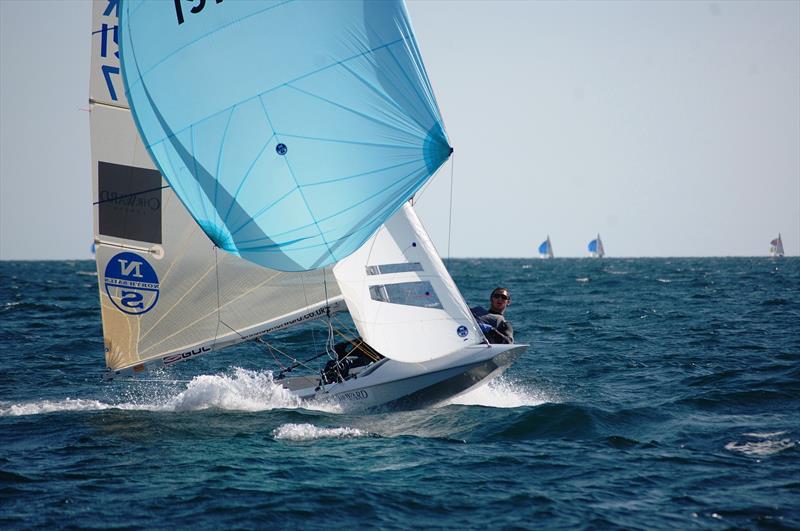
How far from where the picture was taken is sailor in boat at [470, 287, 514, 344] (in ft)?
42.1

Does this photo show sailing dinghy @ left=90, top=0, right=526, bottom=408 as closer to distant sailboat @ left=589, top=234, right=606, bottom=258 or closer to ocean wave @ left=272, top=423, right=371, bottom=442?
ocean wave @ left=272, top=423, right=371, bottom=442

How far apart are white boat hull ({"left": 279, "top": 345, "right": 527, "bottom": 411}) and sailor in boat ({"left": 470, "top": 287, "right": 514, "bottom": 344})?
582 mm

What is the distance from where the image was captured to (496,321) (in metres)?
→ 13.0

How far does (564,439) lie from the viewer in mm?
11062

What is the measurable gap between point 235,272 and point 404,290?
9.40 ft

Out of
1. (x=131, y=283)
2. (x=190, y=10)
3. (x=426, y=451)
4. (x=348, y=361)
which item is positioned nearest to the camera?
(x=426, y=451)

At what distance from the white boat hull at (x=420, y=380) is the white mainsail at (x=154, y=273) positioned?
4.82 ft

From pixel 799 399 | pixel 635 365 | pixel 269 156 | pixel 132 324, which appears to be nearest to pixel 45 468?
pixel 132 324

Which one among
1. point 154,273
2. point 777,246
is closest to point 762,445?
point 154,273

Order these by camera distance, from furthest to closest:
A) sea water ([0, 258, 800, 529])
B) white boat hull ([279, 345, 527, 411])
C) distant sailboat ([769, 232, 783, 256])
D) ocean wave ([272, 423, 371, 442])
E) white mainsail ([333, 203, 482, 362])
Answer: distant sailboat ([769, 232, 783, 256]), white boat hull ([279, 345, 527, 411]), white mainsail ([333, 203, 482, 362]), ocean wave ([272, 423, 371, 442]), sea water ([0, 258, 800, 529])

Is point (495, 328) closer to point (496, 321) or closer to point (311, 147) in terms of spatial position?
point (496, 321)

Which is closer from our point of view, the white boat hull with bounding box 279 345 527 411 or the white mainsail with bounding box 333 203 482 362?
the white mainsail with bounding box 333 203 482 362

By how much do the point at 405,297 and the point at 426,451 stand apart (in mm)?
2615

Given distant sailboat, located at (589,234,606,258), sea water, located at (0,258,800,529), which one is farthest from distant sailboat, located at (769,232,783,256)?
sea water, located at (0,258,800,529)
